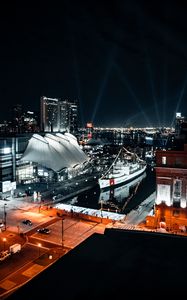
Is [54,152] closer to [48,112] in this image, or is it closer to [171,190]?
[171,190]

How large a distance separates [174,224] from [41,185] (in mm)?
40952

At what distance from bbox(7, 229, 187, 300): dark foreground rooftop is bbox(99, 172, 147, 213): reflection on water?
52732 millimetres

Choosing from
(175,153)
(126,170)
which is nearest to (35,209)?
(175,153)

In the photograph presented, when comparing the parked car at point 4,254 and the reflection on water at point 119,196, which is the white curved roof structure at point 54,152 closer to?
the reflection on water at point 119,196

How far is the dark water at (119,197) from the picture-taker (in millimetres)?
65938

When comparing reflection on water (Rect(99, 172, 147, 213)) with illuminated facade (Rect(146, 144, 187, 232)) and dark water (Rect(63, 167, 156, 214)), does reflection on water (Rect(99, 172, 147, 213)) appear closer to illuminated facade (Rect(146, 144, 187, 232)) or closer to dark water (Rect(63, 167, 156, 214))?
dark water (Rect(63, 167, 156, 214))

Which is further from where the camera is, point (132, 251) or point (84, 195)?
point (84, 195)

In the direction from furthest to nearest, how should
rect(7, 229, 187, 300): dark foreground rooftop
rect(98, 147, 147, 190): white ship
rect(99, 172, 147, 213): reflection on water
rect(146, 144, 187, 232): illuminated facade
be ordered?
rect(98, 147, 147, 190): white ship → rect(99, 172, 147, 213): reflection on water → rect(146, 144, 187, 232): illuminated facade → rect(7, 229, 187, 300): dark foreground rooftop

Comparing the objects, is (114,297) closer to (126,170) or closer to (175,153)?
(175,153)

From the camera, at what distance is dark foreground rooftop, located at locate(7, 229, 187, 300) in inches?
271

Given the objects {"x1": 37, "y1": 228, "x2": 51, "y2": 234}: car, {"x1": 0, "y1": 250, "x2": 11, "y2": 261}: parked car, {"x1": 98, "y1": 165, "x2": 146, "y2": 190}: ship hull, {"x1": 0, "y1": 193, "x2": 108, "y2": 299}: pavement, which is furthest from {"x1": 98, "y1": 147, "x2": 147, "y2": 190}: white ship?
{"x1": 0, "y1": 250, "x2": 11, "y2": 261}: parked car

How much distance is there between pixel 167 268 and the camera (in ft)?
27.0

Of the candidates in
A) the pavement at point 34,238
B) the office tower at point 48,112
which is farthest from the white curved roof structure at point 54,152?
the office tower at point 48,112

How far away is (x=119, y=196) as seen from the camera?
78125mm
